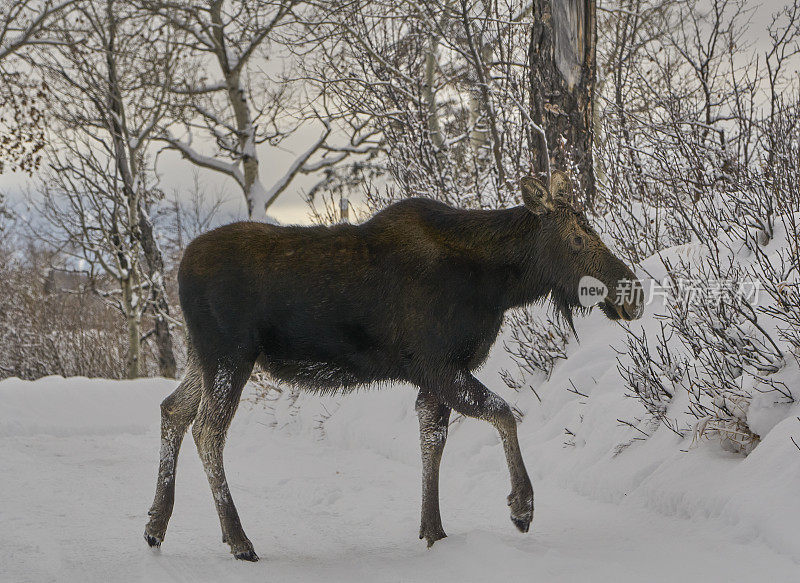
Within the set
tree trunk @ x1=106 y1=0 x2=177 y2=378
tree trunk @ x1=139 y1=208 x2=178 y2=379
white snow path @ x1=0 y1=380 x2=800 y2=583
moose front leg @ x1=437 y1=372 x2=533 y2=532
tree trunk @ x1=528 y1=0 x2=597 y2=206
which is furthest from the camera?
tree trunk @ x1=139 y1=208 x2=178 y2=379

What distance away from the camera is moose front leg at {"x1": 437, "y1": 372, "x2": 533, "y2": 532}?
441 cm

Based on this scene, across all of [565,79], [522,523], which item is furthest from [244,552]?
[565,79]

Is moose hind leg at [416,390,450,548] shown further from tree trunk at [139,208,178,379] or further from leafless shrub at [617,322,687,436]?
tree trunk at [139,208,178,379]

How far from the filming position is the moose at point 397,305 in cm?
447

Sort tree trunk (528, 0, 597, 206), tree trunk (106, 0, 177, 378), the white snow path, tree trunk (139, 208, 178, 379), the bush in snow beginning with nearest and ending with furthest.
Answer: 1. the white snow path
2. the bush in snow
3. tree trunk (528, 0, 597, 206)
4. tree trunk (106, 0, 177, 378)
5. tree trunk (139, 208, 178, 379)

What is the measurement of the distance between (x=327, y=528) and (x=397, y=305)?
1684mm

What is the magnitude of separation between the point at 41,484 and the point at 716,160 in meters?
6.99

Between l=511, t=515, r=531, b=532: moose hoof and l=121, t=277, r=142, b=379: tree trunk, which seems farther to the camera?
l=121, t=277, r=142, b=379: tree trunk

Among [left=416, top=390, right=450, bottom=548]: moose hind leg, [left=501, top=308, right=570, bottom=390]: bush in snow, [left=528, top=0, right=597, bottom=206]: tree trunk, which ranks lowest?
[left=416, top=390, right=450, bottom=548]: moose hind leg

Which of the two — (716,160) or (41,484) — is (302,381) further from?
(716,160)

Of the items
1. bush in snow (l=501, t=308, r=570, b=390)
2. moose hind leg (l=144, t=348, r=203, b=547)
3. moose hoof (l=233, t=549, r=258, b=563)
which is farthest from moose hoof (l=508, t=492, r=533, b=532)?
bush in snow (l=501, t=308, r=570, b=390)

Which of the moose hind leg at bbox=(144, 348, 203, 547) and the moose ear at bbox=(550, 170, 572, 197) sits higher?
the moose ear at bbox=(550, 170, 572, 197)

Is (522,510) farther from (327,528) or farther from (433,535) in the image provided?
(327,528)

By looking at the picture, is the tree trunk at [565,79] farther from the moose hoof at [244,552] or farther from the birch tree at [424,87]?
the moose hoof at [244,552]
